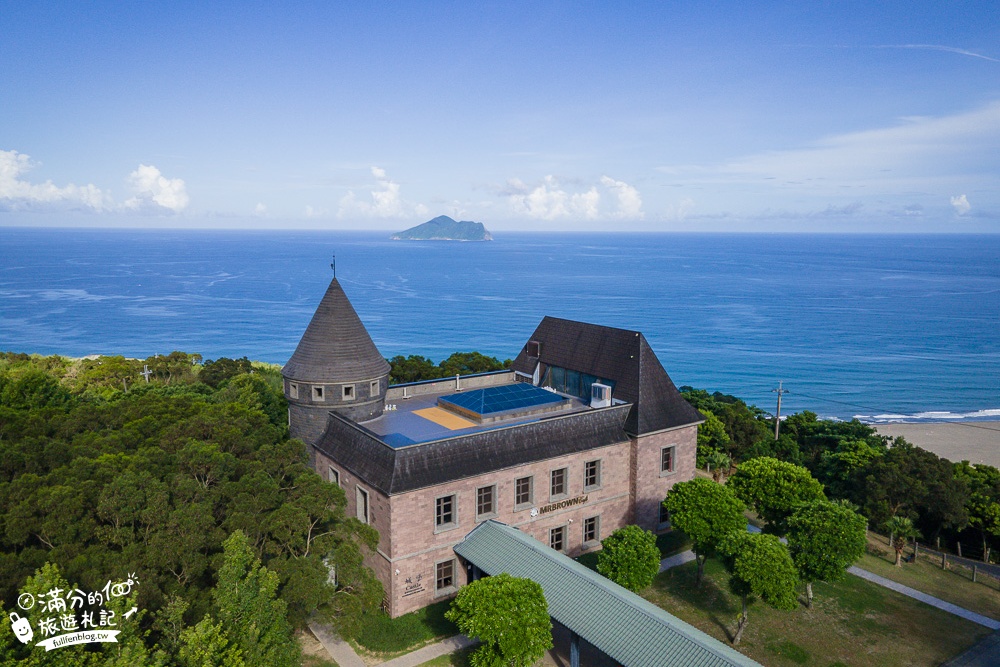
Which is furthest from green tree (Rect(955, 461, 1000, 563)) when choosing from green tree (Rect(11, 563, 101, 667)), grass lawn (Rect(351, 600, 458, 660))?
green tree (Rect(11, 563, 101, 667))

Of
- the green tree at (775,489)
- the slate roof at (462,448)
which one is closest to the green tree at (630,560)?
the slate roof at (462,448)

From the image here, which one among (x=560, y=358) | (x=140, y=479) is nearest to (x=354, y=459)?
(x=140, y=479)

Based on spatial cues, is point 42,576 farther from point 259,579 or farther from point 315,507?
point 315,507

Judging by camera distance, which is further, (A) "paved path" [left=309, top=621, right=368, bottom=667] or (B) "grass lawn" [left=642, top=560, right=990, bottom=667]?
(B) "grass lawn" [left=642, top=560, right=990, bottom=667]

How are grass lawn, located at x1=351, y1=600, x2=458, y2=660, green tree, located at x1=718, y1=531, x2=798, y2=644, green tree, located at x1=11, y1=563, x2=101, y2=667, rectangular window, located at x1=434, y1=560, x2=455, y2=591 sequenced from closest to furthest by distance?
green tree, located at x1=11, y1=563, x2=101, y2=667
green tree, located at x1=718, y1=531, x2=798, y2=644
grass lawn, located at x1=351, y1=600, x2=458, y2=660
rectangular window, located at x1=434, y1=560, x2=455, y2=591

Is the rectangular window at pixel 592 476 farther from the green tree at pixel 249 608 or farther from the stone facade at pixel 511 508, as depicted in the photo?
the green tree at pixel 249 608

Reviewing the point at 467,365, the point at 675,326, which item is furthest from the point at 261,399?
the point at 675,326

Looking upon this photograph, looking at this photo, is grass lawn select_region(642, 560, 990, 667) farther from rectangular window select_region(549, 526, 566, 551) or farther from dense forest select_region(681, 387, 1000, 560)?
dense forest select_region(681, 387, 1000, 560)
